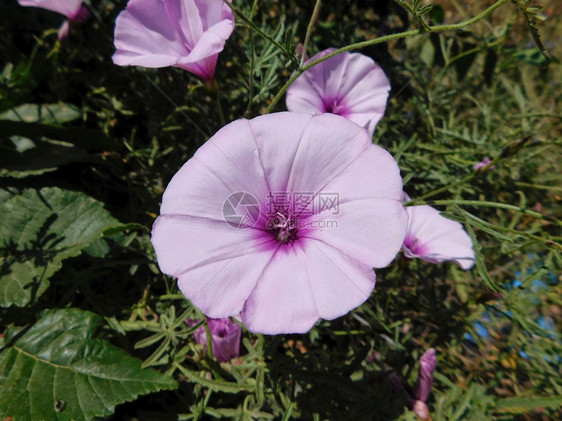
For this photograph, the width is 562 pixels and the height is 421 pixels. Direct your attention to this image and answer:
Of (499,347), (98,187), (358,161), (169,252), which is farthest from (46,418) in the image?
(499,347)

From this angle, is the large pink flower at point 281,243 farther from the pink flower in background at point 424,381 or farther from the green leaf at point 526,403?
the green leaf at point 526,403

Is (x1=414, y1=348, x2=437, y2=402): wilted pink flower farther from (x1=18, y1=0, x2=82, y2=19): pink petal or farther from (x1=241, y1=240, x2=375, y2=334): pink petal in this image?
(x1=18, y1=0, x2=82, y2=19): pink petal

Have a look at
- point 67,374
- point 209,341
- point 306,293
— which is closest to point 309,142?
point 306,293

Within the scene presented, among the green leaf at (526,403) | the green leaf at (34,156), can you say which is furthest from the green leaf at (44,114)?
the green leaf at (526,403)

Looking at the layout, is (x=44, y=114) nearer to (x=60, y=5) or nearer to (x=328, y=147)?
(x=60, y=5)

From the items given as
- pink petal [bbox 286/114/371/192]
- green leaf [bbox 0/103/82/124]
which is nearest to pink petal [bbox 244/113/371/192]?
pink petal [bbox 286/114/371/192]
